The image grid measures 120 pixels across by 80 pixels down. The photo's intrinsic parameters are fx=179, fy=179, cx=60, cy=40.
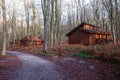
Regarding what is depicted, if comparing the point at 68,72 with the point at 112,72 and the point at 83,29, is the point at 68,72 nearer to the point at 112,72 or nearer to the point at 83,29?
the point at 112,72

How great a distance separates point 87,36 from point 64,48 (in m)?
9.15

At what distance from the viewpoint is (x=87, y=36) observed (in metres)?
34.0

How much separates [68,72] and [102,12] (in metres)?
42.9

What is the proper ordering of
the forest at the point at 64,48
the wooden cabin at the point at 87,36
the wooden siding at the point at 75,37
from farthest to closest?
the wooden siding at the point at 75,37
the wooden cabin at the point at 87,36
the forest at the point at 64,48

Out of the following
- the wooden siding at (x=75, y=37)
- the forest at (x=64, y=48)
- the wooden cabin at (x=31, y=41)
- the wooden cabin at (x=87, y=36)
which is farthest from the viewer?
the wooden cabin at (x=31, y=41)

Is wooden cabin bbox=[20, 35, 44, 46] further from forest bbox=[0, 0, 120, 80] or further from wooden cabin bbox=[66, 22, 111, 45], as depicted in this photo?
wooden cabin bbox=[66, 22, 111, 45]

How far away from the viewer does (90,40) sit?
3388cm

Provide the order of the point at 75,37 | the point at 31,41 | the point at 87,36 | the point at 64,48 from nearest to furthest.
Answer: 1. the point at 64,48
2. the point at 87,36
3. the point at 75,37
4. the point at 31,41

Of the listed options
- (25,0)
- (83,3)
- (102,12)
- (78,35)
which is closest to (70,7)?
(83,3)

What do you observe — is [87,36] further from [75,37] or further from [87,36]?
[75,37]

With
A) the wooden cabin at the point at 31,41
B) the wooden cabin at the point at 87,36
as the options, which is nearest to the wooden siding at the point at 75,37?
the wooden cabin at the point at 87,36

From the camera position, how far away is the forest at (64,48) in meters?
11.0

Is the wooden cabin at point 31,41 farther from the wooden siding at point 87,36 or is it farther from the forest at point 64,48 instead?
the wooden siding at point 87,36

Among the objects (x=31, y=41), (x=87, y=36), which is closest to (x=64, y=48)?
(x=87, y=36)
